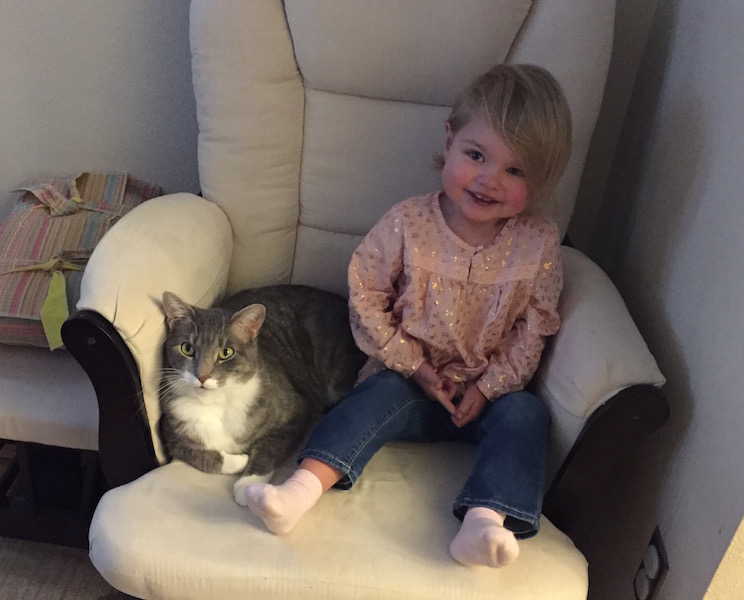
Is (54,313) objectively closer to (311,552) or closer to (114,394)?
(114,394)

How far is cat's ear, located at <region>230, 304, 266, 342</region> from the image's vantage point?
1.10 metres

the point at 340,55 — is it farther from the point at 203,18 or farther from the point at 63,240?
the point at 63,240

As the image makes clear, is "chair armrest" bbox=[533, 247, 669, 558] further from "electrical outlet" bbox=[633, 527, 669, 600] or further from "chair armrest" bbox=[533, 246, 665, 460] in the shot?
"electrical outlet" bbox=[633, 527, 669, 600]

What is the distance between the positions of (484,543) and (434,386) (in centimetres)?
36

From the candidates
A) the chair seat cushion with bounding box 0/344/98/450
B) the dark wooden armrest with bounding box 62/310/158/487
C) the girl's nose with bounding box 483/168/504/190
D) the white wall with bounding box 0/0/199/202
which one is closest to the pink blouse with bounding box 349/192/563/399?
the girl's nose with bounding box 483/168/504/190

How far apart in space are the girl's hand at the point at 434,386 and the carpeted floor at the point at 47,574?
75 cm

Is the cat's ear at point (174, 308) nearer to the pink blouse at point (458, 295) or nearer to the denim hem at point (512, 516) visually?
the pink blouse at point (458, 295)

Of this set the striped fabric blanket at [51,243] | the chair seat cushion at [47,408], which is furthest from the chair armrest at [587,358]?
the striped fabric blanket at [51,243]

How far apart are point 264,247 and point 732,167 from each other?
3.05ft

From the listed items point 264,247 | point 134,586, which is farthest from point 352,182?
point 134,586

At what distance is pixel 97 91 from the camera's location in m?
1.59

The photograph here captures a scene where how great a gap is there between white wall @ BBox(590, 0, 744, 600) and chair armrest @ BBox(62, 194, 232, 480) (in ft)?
2.81

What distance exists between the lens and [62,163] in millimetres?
1683

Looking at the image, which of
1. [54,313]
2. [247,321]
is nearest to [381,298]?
[247,321]
